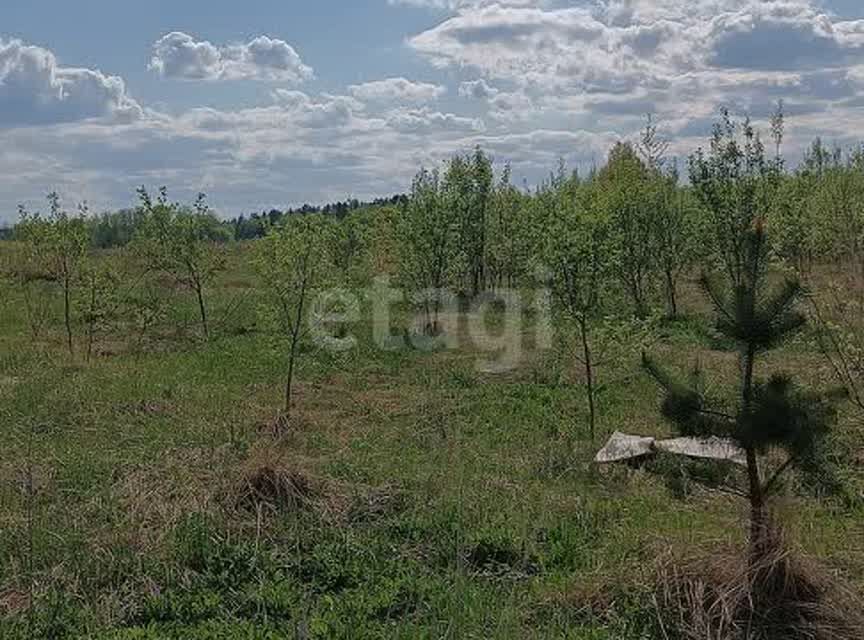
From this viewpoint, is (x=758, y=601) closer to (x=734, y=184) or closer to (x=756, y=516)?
(x=756, y=516)

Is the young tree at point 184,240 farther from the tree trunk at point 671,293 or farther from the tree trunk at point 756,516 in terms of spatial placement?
the tree trunk at point 756,516

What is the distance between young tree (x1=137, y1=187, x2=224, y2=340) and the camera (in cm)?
1791

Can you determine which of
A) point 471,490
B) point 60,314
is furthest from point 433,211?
point 471,490

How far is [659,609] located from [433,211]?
14.8 metres

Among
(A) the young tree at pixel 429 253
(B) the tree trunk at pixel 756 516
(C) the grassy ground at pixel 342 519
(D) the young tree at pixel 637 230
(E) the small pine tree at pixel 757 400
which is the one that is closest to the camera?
(E) the small pine tree at pixel 757 400

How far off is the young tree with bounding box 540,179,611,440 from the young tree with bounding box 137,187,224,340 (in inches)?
378

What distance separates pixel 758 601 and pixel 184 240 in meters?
14.9

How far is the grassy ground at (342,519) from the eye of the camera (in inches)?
197

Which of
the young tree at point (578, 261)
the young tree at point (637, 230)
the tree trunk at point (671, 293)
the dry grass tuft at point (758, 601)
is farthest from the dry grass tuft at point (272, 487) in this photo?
the tree trunk at point (671, 293)

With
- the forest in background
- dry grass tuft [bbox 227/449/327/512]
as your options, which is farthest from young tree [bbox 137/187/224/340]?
dry grass tuft [bbox 227/449/327/512]

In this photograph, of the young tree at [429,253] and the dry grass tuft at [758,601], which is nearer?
the dry grass tuft at [758,601]

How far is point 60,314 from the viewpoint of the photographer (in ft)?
65.3

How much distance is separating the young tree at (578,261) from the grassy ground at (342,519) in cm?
137

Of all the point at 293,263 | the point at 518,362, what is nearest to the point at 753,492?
the point at 293,263
